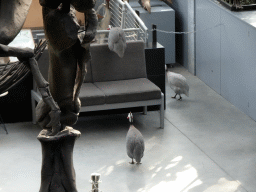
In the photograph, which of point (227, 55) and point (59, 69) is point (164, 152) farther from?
point (59, 69)

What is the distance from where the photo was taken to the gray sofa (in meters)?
7.75

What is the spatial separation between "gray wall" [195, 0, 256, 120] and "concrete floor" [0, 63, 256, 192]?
31 centimetres

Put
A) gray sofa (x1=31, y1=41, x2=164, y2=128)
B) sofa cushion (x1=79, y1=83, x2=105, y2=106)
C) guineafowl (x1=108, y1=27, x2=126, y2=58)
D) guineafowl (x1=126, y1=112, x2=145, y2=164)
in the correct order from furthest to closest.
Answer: guineafowl (x1=108, y1=27, x2=126, y2=58), gray sofa (x1=31, y1=41, x2=164, y2=128), sofa cushion (x1=79, y1=83, x2=105, y2=106), guineafowl (x1=126, y1=112, x2=145, y2=164)

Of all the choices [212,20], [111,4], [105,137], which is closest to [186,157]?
[105,137]

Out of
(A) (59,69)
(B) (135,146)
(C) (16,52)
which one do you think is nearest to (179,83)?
(B) (135,146)

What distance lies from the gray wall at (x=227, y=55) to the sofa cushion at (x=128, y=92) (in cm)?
163

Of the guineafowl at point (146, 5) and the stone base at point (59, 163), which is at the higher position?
the stone base at point (59, 163)

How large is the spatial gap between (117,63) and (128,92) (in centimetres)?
77

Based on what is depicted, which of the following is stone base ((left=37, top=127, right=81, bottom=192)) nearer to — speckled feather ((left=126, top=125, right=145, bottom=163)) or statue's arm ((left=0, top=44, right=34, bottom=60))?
statue's arm ((left=0, top=44, right=34, bottom=60))

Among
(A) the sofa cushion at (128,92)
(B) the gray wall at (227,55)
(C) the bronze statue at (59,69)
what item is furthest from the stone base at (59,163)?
(B) the gray wall at (227,55)

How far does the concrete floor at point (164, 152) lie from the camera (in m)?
6.27

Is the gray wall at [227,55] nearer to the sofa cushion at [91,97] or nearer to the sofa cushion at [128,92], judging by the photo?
the sofa cushion at [128,92]

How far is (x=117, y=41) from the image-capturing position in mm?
8141

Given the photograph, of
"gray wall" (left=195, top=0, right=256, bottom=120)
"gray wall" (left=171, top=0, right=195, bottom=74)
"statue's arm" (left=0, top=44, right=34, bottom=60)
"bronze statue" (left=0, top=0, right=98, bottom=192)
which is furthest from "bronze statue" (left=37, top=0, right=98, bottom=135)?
"gray wall" (left=171, top=0, right=195, bottom=74)
